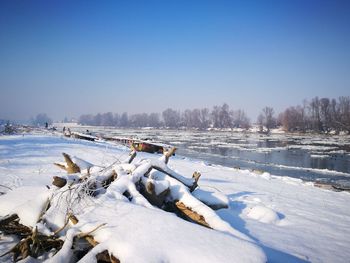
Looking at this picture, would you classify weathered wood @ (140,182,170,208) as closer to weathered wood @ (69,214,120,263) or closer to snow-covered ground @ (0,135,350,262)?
snow-covered ground @ (0,135,350,262)

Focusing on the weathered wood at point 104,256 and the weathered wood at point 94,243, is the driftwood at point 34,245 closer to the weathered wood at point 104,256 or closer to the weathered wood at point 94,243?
the weathered wood at point 94,243

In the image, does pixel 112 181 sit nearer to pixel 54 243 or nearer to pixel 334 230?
pixel 54 243

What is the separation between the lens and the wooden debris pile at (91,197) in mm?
2713

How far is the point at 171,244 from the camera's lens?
231 centimetres

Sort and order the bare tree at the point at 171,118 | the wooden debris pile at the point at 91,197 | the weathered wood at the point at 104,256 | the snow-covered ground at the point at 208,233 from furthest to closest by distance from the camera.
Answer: the bare tree at the point at 171,118
the wooden debris pile at the point at 91,197
the weathered wood at the point at 104,256
the snow-covered ground at the point at 208,233

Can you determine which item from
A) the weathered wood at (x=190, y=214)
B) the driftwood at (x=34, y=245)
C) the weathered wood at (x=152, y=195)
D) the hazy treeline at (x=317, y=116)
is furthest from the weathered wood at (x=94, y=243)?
the hazy treeline at (x=317, y=116)

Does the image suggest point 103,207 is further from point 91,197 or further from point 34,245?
point 34,245

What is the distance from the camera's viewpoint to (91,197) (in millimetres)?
3209

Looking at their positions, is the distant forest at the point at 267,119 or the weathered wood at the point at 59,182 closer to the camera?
the weathered wood at the point at 59,182

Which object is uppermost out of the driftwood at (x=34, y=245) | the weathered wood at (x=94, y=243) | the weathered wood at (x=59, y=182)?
the weathered wood at (x=59, y=182)

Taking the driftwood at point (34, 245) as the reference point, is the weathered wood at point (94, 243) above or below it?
above

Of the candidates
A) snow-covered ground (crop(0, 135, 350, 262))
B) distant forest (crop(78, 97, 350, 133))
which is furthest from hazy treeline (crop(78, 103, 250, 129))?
snow-covered ground (crop(0, 135, 350, 262))

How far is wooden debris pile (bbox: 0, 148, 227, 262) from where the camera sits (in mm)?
2713

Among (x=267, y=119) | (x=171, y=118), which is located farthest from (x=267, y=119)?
(x=171, y=118)
